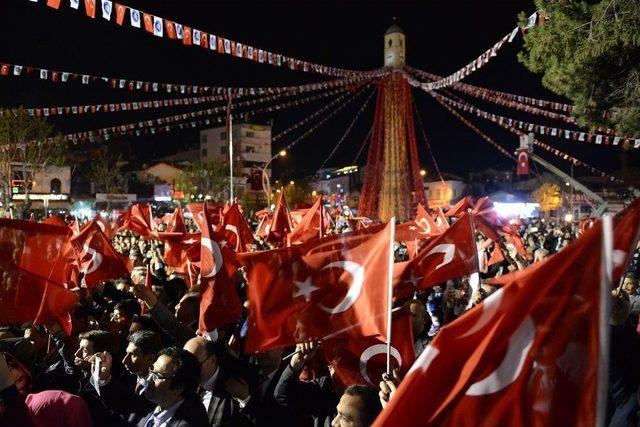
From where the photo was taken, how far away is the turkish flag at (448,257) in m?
5.40

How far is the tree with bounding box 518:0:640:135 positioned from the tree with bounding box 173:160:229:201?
48671 mm

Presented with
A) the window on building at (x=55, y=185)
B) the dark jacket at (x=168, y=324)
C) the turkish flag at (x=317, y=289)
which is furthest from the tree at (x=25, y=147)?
the turkish flag at (x=317, y=289)

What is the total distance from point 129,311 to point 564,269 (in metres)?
5.56

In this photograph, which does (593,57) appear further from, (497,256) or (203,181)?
(203,181)

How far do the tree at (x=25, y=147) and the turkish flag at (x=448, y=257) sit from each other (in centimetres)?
2939

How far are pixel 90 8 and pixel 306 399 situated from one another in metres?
9.89

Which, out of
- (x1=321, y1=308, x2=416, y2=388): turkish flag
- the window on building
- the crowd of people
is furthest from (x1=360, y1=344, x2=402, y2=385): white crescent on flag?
the window on building

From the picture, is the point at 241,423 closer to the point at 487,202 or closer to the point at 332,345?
the point at 332,345

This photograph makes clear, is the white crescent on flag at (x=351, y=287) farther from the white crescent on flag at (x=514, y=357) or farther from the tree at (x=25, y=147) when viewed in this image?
the tree at (x=25, y=147)

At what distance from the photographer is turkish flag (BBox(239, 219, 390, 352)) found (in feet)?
14.4

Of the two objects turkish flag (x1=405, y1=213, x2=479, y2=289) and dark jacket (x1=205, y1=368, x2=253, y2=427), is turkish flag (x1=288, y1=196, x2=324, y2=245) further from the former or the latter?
dark jacket (x1=205, y1=368, x2=253, y2=427)

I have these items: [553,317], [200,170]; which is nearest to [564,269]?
[553,317]

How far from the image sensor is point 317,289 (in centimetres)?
473

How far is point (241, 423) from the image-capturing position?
13.6 feet
